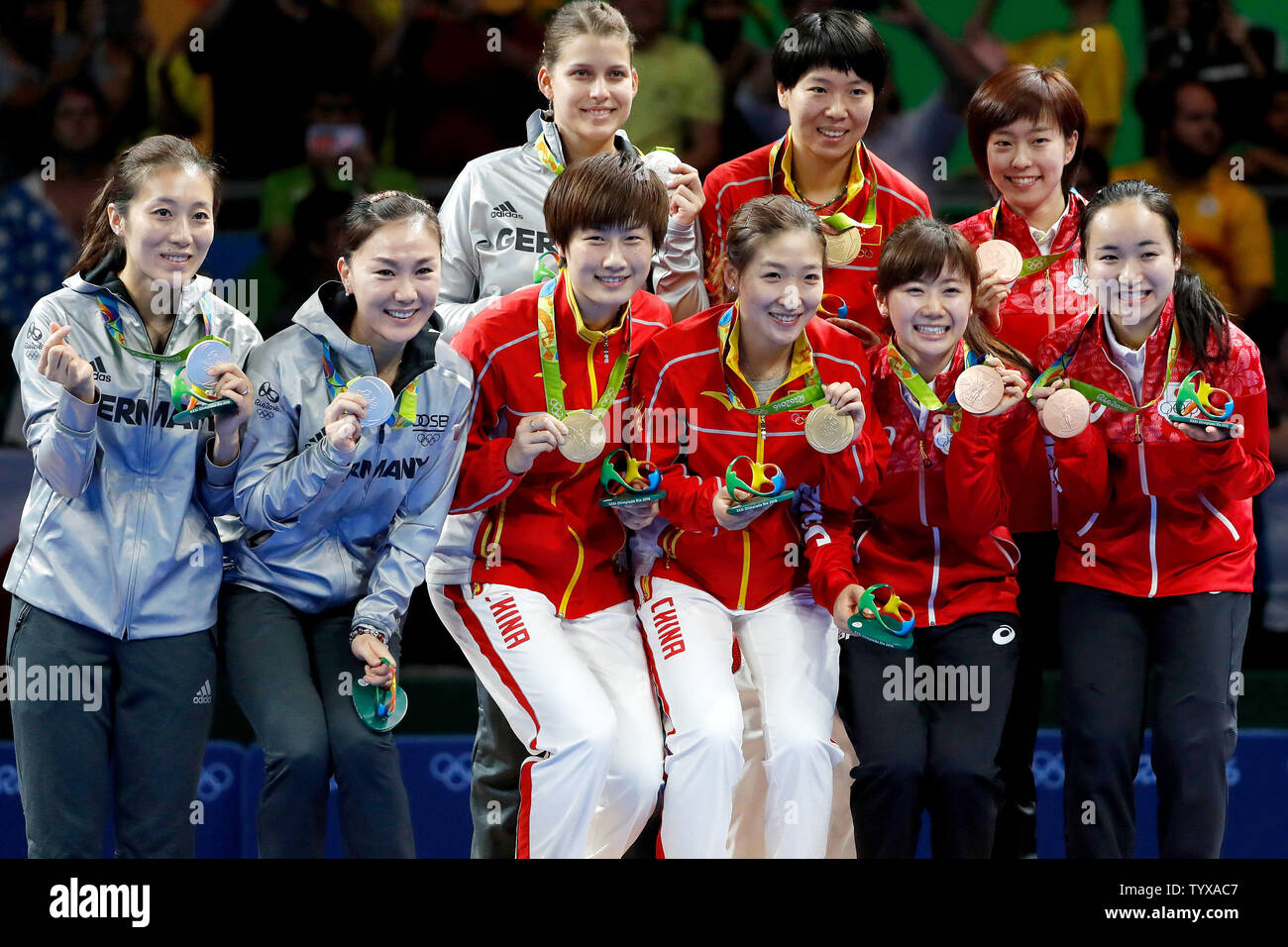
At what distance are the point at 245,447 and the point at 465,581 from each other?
61cm

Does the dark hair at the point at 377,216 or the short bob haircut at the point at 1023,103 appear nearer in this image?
the dark hair at the point at 377,216

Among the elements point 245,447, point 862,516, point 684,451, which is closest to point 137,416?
point 245,447

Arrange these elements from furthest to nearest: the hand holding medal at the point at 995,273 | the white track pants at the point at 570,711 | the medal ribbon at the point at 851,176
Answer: the medal ribbon at the point at 851,176 → the hand holding medal at the point at 995,273 → the white track pants at the point at 570,711

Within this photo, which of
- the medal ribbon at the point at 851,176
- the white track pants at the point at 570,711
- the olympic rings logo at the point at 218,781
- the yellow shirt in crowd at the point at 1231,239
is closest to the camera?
the white track pants at the point at 570,711

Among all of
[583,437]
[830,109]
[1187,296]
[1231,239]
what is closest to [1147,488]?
[1187,296]

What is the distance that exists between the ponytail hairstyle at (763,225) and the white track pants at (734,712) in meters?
0.80

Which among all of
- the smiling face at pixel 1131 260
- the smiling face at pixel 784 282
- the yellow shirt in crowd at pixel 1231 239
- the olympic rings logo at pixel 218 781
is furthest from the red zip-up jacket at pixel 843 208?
the olympic rings logo at pixel 218 781

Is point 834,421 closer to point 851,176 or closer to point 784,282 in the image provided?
point 784,282

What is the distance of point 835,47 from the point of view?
380 cm

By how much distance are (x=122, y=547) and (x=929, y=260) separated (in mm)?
1946

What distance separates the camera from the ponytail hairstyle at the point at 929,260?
3.45 metres

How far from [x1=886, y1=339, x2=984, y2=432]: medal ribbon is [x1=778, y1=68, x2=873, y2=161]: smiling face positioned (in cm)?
66

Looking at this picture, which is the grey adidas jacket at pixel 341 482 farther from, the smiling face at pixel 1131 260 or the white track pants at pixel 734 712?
the smiling face at pixel 1131 260

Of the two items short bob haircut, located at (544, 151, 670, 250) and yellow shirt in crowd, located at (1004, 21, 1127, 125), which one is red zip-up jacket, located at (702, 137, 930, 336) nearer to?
short bob haircut, located at (544, 151, 670, 250)
